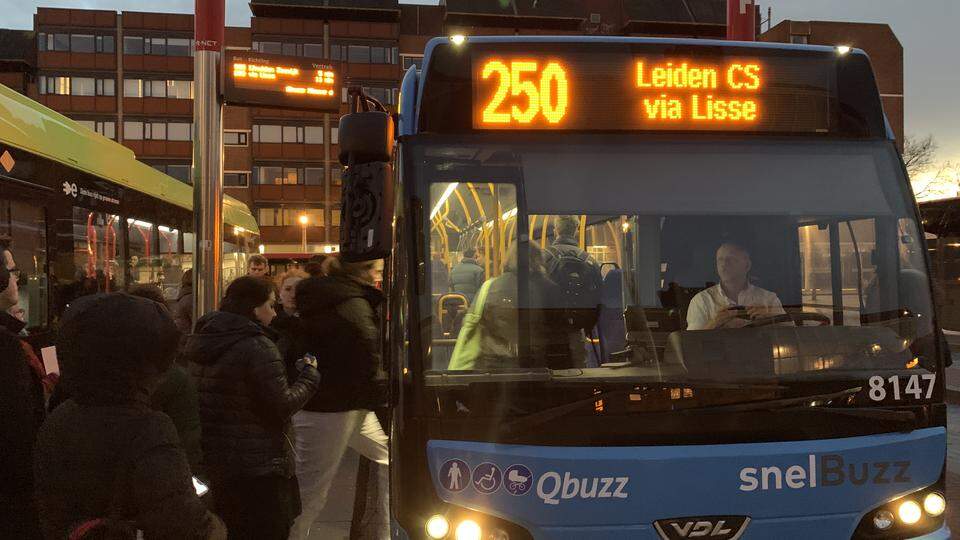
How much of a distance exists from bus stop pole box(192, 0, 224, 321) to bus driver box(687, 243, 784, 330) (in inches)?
213

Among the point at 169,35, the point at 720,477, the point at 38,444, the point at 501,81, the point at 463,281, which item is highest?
the point at 169,35

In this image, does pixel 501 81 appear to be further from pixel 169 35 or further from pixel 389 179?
pixel 169 35

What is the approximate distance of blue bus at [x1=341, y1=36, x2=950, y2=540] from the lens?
Answer: 113 inches

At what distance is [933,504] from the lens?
3027 mm

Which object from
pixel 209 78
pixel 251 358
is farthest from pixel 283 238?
pixel 251 358

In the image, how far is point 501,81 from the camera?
328 cm

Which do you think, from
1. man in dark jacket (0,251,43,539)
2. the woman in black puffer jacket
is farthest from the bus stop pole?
man in dark jacket (0,251,43,539)

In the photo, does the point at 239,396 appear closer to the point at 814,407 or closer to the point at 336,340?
the point at 336,340

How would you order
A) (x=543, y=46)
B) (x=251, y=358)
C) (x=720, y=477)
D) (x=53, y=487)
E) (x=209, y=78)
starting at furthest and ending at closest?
(x=209, y=78)
(x=251, y=358)
(x=543, y=46)
(x=720, y=477)
(x=53, y=487)

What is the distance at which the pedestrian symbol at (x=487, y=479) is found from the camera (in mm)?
2830

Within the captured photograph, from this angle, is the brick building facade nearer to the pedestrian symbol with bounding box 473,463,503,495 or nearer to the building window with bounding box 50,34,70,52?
the building window with bounding box 50,34,70,52

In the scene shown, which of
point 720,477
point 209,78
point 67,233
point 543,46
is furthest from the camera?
point 209,78

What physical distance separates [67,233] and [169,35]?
183 ft

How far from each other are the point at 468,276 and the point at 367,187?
1.72 ft
